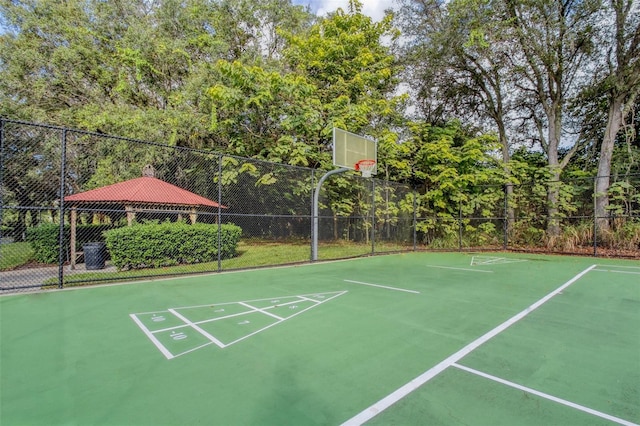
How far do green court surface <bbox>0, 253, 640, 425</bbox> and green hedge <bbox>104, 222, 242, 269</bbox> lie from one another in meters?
2.42

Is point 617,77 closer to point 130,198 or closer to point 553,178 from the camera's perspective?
point 553,178

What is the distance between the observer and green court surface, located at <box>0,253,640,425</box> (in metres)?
2.12

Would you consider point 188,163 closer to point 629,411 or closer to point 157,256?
point 157,256

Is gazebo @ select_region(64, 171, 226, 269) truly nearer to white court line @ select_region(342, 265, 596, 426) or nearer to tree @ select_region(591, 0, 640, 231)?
white court line @ select_region(342, 265, 596, 426)

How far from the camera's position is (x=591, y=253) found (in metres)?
11.5

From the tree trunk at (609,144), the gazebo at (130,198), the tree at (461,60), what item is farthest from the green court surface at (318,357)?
the tree at (461,60)

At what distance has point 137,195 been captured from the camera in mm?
9297

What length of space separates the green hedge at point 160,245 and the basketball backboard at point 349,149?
4.30m

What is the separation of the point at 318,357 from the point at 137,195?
852cm

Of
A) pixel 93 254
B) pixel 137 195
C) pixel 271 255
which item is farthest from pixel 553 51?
pixel 93 254

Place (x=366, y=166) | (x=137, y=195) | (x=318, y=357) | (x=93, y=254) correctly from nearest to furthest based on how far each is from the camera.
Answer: (x=318, y=357) < (x=93, y=254) < (x=137, y=195) < (x=366, y=166)

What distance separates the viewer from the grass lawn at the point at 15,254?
→ 31.5 feet

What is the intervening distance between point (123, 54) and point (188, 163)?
5346 millimetres

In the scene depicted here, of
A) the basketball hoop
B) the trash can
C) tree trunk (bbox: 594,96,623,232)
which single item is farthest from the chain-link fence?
the basketball hoop
